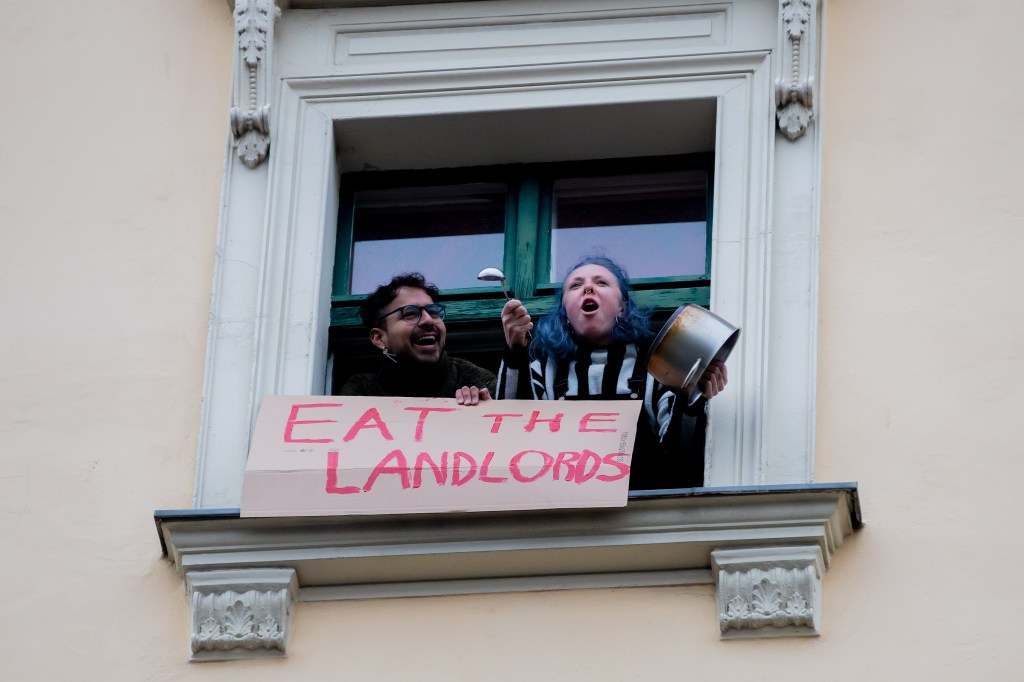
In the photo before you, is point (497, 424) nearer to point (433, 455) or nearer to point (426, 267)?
point (433, 455)

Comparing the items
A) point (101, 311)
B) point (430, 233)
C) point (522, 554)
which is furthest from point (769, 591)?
point (101, 311)

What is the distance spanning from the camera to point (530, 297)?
9.96 metres

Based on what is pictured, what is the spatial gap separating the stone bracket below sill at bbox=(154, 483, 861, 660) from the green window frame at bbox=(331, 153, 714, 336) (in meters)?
1.38

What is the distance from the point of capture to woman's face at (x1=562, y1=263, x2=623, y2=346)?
9469 mm

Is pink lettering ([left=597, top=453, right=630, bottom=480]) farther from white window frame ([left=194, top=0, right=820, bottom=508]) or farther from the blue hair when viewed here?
the blue hair

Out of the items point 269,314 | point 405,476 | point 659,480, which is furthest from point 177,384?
point 659,480

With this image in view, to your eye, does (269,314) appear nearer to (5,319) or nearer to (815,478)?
(5,319)

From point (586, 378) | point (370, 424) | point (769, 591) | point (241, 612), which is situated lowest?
point (241, 612)

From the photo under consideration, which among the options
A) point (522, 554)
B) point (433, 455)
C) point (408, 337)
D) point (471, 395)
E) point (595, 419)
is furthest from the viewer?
point (408, 337)

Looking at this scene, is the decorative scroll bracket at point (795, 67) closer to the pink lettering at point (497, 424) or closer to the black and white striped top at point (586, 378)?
the black and white striped top at point (586, 378)

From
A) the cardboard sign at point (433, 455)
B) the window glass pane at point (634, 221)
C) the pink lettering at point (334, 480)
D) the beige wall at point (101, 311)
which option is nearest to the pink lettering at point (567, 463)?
the cardboard sign at point (433, 455)

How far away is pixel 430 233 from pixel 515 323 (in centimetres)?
131

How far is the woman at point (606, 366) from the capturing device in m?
9.09

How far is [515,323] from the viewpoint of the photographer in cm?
924
